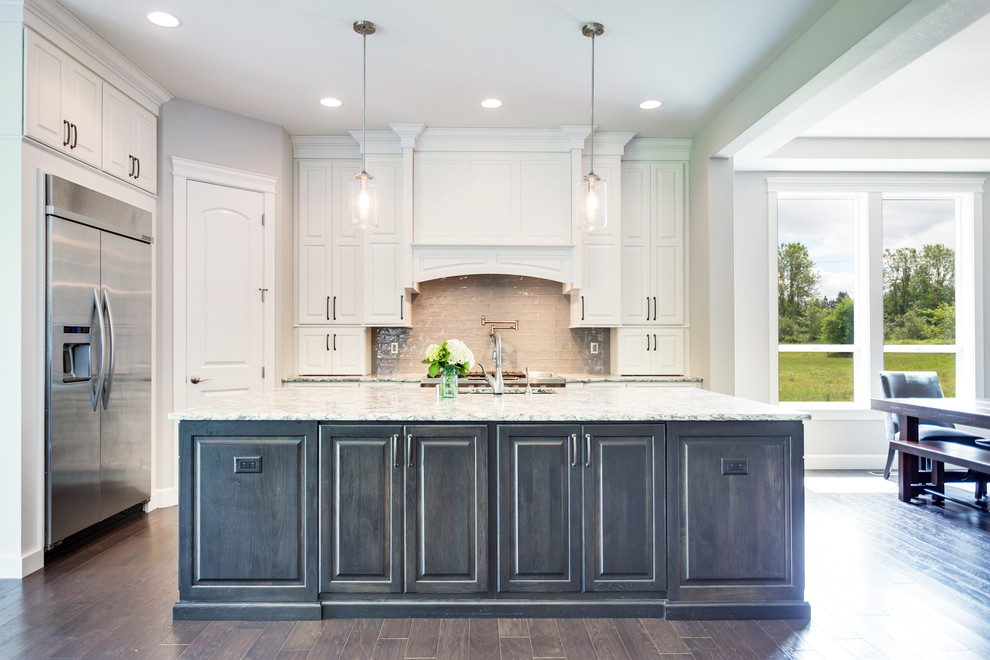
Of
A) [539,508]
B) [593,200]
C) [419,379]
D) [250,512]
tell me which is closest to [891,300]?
[593,200]

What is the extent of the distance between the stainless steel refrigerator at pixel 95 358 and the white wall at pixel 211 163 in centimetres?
16

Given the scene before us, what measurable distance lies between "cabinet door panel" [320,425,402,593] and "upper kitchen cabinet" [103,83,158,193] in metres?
2.47

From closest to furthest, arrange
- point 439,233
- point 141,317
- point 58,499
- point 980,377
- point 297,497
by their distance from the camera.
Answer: point 297,497
point 58,499
point 141,317
point 439,233
point 980,377

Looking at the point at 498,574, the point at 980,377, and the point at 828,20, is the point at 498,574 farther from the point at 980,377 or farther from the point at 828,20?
the point at 980,377

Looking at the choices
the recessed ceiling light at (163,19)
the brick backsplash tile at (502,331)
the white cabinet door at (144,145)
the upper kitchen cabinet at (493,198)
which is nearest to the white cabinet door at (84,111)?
the white cabinet door at (144,145)

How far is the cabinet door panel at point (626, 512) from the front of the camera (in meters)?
2.59

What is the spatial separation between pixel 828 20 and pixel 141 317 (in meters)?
4.33

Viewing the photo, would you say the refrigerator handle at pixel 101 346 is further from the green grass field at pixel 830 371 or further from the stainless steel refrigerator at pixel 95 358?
the green grass field at pixel 830 371


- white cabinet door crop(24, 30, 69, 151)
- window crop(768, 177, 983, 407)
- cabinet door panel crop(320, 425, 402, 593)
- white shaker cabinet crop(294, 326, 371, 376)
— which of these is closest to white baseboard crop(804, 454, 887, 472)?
window crop(768, 177, 983, 407)

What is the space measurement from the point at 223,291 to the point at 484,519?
295 cm

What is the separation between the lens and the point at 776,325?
557cm

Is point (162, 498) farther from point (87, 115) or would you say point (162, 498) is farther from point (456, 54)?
point (456, 54)

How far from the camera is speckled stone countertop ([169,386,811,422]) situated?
2539mm

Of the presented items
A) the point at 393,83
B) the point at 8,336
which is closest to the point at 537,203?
the point at 393,83
